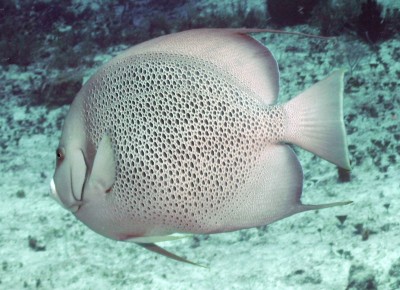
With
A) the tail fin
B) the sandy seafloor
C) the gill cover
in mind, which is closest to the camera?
the tail fin

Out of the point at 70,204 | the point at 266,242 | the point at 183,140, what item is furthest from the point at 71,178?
the point at 266,242

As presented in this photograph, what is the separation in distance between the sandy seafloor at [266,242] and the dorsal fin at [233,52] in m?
1.56

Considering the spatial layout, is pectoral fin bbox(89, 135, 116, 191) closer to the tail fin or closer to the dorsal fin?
the dorsal fin

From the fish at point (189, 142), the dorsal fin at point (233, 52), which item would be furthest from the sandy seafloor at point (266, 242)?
the dorsal fin at point (233, 52)

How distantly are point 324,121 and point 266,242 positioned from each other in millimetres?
2000

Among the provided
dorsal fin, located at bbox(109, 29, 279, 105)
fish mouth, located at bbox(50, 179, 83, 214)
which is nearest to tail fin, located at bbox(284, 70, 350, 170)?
dorsal fin, located at bbox(109, 29, 279, 105)

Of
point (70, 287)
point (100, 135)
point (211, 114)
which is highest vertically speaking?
point (211, 114)

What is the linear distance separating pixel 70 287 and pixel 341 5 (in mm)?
6265

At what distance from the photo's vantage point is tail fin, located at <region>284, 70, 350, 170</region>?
1202 millimetres

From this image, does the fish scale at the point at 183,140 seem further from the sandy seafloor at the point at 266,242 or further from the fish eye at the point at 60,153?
the sandy seafloor at the point at 266,242

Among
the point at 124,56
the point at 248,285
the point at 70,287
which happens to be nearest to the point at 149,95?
the point at 124,56

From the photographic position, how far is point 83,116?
1.36 meters

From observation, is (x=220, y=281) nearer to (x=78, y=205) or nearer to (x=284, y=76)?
(x=78, y=205)

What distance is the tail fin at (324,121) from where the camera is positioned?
1202 mm
